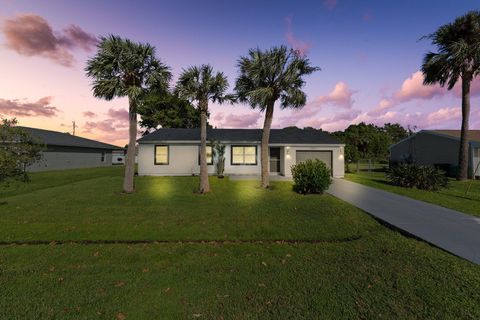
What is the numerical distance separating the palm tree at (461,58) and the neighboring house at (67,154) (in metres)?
33.7

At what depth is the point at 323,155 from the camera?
63.9ft

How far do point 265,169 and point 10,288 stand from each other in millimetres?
11110

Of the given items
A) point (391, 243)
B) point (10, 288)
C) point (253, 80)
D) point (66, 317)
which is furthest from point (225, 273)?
point (253, 80)

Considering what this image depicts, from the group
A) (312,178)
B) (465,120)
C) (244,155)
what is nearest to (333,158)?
(244,155)

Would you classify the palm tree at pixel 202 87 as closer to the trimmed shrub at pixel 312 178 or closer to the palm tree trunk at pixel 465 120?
the trimmed shrub at pixel 312 178

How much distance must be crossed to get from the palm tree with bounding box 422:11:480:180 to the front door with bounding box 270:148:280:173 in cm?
1326

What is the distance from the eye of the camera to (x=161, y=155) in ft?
64.0

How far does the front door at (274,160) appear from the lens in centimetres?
2106

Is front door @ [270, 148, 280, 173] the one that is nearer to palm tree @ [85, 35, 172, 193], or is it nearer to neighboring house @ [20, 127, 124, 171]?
palm tree @ [85, 35, 172, 193]

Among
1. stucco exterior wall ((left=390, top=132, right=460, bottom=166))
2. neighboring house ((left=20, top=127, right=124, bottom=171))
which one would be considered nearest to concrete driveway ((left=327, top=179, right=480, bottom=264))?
stucco exterior wall ((left=390, top=132, right=460, bottom=166))

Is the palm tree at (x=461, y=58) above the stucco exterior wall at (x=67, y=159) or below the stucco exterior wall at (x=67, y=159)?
above

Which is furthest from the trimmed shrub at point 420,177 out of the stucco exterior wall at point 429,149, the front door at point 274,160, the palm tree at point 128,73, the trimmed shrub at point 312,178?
the palm tree at point 128,73

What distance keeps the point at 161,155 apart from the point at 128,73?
838 cm

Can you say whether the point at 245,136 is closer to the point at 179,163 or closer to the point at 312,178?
the point at 179,163
